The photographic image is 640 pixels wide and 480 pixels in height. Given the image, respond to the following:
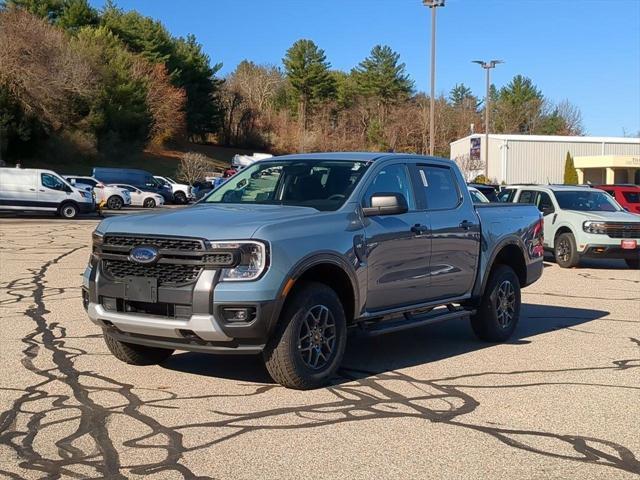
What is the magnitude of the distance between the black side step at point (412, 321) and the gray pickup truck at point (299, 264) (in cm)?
2

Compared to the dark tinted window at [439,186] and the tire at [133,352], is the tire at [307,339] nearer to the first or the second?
the tire at [133,352]

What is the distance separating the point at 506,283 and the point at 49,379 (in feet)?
16.2

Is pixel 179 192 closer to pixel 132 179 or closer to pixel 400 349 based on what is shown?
pixel 132 179

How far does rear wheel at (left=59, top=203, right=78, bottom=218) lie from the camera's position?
33156 mm

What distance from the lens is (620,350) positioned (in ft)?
27.8

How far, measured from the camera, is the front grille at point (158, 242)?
607cm

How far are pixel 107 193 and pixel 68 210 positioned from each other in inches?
369

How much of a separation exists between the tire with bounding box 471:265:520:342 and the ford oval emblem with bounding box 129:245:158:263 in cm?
390

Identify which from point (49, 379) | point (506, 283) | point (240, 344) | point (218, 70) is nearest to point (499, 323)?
point (506, 283)

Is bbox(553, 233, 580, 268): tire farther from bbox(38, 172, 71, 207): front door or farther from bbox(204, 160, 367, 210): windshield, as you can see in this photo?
bbox(38, 172, 71, 207): front door

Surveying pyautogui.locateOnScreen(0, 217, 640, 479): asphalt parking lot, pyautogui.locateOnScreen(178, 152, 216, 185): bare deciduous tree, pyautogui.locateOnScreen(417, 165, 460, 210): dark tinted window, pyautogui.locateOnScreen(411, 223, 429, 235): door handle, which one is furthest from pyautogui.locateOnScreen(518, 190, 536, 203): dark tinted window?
pyautogui.locateOnScreen(178, 152, 216, 185): bare deciduous tree

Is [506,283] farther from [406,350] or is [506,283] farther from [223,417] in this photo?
[223,417]

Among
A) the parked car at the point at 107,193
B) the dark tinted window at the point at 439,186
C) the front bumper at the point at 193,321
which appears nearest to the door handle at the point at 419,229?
the dark tinted window at the point at 439,186

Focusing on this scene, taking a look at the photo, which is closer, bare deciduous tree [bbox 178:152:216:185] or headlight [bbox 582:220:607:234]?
headlight [bbox 582:220:607:234]
